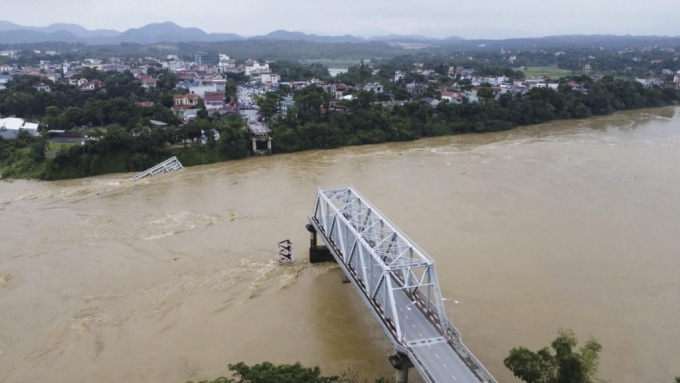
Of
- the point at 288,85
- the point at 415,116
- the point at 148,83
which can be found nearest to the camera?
the point at 415,116

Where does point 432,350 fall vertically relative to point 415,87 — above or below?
below

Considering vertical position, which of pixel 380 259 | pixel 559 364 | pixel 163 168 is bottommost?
pixel 163 168

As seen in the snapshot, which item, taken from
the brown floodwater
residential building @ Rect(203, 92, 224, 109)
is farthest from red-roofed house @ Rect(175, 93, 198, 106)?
the brown floodwater

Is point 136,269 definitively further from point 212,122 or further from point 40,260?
point 212,122

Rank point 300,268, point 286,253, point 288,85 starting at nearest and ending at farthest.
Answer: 1. point 300,268
2. point 286,253
3. point 288,85

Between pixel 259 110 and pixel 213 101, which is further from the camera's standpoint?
pixel 213 101

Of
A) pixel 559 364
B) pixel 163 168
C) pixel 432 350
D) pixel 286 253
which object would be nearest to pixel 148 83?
pixel 163 168

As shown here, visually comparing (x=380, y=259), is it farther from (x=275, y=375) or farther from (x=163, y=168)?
(x=163, y=168)

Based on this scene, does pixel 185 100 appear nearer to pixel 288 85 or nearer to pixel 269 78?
pixel 288 85

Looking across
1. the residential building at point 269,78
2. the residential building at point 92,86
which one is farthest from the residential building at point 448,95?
the residential building at point 92,86
